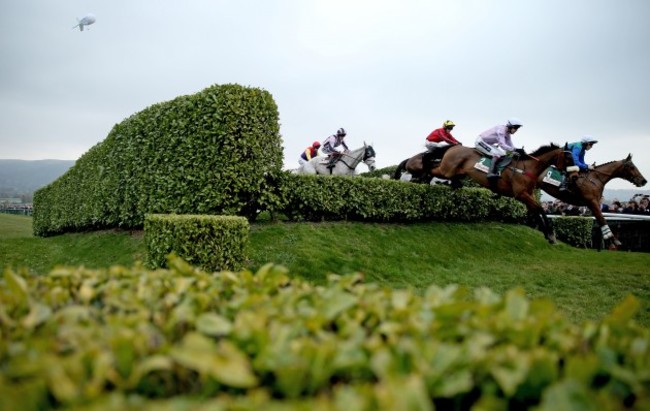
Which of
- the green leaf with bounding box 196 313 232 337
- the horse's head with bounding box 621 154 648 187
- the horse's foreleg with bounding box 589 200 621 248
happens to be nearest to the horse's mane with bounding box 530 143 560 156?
the horse's foreleg with bounding box 589 200 621 248

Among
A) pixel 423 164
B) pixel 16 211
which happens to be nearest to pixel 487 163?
pixel 423 164

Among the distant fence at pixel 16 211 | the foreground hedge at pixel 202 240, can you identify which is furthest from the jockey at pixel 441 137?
the distant fence at pixel 16 211

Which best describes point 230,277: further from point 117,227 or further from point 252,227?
point 117,227

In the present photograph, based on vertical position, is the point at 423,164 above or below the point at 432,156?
below

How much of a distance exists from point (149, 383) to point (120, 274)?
1649 mm

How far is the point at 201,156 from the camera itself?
33.6 ft

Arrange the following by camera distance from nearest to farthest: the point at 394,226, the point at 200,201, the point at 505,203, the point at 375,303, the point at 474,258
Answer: the point at 375,303 → the point at 200,201 → the point at 474,258 → the point at 394,226 → the point at 505,203

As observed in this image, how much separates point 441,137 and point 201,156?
349 inches

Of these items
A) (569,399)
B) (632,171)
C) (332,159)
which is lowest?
(569,399)

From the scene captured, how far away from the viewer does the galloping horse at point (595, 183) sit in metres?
13.1

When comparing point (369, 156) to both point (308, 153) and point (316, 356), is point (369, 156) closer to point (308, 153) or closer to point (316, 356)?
point (308, 153)

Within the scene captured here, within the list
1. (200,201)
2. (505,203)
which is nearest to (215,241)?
(200,201)

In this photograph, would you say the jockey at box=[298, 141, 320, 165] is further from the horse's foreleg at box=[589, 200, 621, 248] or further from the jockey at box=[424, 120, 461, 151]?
the horse's foreleg at box=[589, 200, 621, 248]

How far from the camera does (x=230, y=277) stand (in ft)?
8.98
